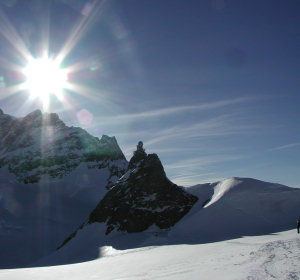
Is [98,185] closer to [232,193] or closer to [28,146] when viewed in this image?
[28,146]

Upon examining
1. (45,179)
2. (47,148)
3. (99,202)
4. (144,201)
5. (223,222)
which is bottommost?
(223,222)

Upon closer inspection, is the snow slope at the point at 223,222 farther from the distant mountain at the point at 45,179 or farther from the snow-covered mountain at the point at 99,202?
the distant mountain at the point at 45,179

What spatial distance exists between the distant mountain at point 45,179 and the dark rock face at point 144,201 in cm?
2155

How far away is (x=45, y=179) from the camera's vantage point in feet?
326

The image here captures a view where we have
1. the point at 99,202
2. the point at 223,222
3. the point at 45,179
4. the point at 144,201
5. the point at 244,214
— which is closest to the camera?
the point at 223,222

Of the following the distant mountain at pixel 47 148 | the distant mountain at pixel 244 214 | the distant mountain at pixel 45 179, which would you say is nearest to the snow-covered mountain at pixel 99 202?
the distant mountain at pixel 244 214

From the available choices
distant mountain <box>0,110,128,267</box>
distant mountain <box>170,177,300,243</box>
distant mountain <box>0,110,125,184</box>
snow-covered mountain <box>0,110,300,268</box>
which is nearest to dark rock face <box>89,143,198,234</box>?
snow-covered mountain <box>0,110,300,268</box>

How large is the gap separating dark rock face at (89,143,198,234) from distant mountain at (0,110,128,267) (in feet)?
70.7

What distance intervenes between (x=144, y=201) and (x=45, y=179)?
222 feet

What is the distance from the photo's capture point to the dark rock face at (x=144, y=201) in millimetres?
38225

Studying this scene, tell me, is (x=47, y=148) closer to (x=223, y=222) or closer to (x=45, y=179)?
(x=45, y=179)

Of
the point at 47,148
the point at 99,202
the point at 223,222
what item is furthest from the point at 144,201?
the point at 47,148

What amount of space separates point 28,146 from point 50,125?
15.3 metres

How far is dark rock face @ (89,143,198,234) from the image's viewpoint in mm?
38225
